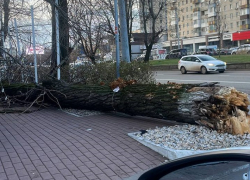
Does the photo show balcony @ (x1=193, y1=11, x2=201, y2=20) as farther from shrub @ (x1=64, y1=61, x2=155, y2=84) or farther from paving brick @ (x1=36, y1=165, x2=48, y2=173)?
paving brick @ (x1=36, y1=165, x2=48, y2=173)

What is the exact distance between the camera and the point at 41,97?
36.3 feet

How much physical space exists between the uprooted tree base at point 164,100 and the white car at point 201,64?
677 inches

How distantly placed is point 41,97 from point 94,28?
3.91 metres

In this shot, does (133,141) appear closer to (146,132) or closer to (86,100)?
(146,132)

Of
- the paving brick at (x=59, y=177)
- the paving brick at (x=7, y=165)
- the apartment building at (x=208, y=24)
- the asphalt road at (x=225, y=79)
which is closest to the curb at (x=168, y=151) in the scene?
the paving brick at (x=59, y=177)

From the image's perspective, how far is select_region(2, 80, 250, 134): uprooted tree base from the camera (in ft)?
21.7

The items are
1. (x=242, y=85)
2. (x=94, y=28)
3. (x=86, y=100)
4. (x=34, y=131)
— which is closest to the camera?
(x=34, y=131)

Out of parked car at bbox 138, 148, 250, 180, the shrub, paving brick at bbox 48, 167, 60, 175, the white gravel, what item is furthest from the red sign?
parked car at bbox 138, 148, 250, 180

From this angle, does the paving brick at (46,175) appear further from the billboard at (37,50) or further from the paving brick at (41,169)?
the billboard at (37,50)

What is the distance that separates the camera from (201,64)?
26328 millimetres

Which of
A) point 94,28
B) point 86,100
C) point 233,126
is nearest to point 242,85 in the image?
point 94,28

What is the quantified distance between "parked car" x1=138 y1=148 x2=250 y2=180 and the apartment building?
64.5 metres

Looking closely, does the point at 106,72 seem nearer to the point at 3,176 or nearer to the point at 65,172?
the point at 65,172

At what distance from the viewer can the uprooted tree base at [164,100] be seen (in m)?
6.61
